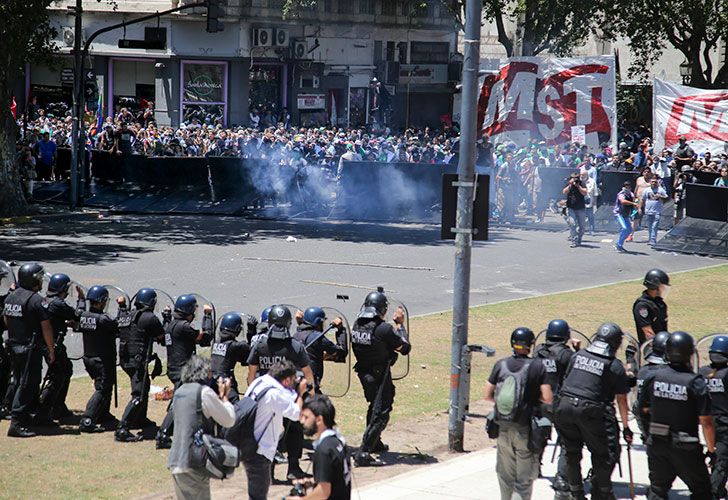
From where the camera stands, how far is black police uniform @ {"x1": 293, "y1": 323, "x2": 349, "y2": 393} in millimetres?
10922

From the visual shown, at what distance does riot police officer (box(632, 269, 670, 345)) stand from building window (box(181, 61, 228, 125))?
114 ft

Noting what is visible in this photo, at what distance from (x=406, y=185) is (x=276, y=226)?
406cm

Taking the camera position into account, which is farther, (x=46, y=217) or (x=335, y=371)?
(x=46, y=217)

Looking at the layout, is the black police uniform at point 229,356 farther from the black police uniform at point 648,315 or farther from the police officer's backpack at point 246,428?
the black police uniform at point 648,315

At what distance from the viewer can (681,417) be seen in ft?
28.4

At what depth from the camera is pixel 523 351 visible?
9.27 meters

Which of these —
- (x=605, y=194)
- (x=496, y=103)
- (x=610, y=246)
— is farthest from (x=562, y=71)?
(x=610, y=246)

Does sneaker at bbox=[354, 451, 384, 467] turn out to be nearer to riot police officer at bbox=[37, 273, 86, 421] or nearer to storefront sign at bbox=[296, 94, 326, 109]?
riot police officer at bbox=[37, 273, 86, 421]

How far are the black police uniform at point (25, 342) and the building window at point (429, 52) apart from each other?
4426 centimetres

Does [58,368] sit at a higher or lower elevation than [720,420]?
lower

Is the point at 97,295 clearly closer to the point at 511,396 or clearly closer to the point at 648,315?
the point at 511,396

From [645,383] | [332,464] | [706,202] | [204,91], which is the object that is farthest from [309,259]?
[204,91]

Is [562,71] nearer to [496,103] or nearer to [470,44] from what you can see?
[496,103]

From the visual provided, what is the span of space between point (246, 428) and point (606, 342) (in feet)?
9.72
